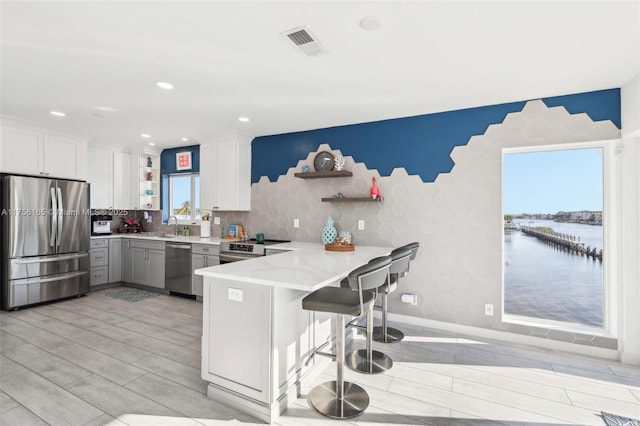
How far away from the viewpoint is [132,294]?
499cm

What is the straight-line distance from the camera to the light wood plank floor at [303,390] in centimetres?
204

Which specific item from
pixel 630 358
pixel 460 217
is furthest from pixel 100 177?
pixel 630 358

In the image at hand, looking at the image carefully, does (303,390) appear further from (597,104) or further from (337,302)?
(597,104)

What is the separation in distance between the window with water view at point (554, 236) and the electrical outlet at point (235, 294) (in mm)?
2917

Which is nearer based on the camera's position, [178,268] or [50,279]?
[50,279]

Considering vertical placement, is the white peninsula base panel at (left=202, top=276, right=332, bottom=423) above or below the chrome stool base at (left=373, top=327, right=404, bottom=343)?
above

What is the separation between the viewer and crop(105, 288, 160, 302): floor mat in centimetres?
476

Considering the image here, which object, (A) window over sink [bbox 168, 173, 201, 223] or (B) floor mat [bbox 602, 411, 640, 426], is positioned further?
(A) window over sink [bbox 168, 173, 201, 223]

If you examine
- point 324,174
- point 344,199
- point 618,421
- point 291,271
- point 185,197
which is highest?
point 324,174

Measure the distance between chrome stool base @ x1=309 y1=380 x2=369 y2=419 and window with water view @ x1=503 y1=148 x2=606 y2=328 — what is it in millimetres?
2089

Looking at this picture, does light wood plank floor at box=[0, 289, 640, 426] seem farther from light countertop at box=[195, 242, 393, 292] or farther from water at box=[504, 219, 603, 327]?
light countertop at box=[195, 242, 393, 292]

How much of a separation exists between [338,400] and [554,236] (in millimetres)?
2849

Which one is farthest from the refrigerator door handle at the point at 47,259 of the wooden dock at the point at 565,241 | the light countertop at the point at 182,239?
the wooden dock at the point at 565,241

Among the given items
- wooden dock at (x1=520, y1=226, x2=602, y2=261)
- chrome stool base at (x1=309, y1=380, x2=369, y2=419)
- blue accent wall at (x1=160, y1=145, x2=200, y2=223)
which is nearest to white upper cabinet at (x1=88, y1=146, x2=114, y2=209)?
blue accent wall at (x1=160, y1=145, x2=200, y2=223)
